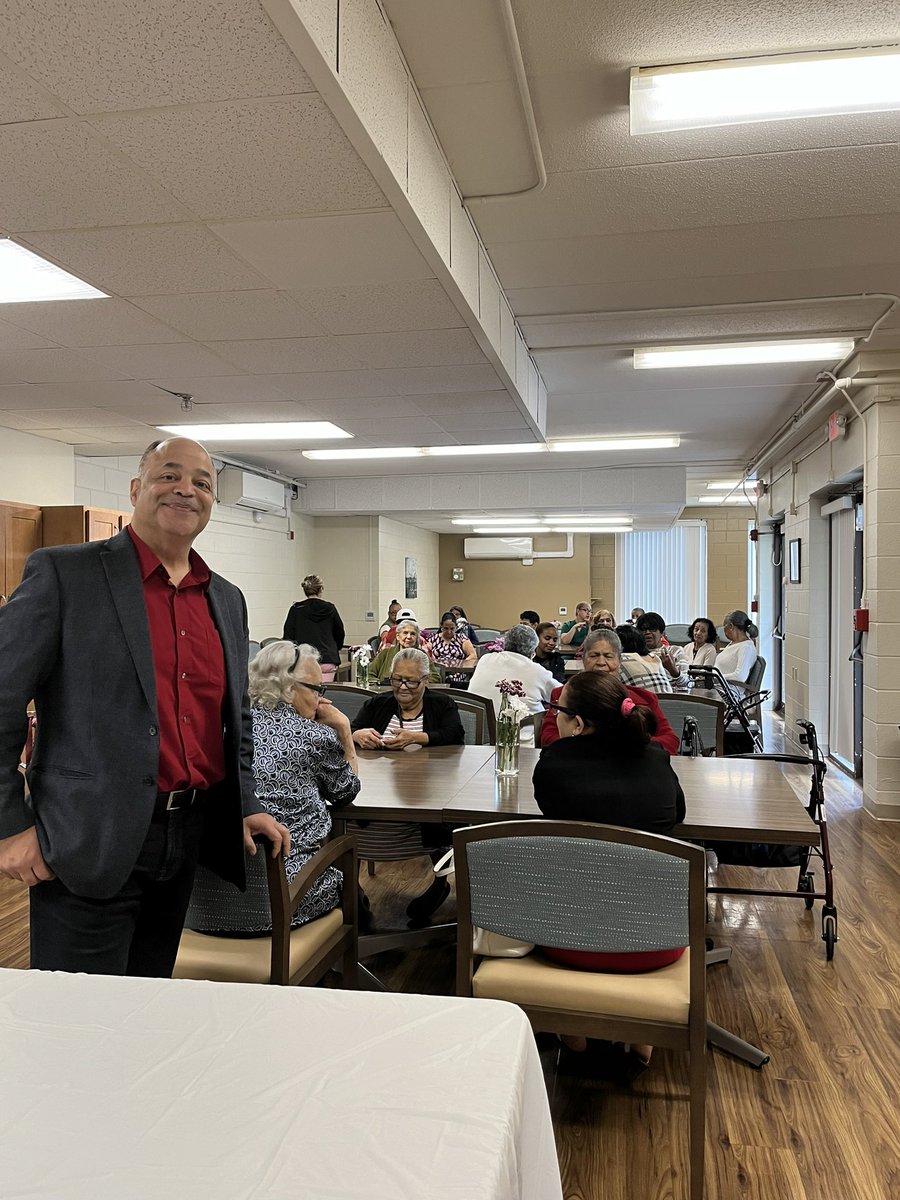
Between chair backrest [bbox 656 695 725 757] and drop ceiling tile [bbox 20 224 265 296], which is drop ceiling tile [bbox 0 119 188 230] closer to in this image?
drop ceiling tile [bbox 20 224 265 296]

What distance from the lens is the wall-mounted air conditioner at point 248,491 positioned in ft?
27.7

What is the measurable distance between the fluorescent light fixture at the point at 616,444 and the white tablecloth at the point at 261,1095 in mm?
7419

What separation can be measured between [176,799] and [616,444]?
7.13 metres

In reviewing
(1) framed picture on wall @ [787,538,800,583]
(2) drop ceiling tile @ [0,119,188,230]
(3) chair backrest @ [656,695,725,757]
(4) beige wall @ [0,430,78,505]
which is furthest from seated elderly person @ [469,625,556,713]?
(1) framed picture on wall @ [787,538,800,583]

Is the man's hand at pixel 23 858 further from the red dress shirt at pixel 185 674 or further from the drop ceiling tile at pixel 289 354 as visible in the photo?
the drop ceiling tile at pixel 289 354

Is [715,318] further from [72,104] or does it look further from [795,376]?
[72,104]

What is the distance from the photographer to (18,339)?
3863mm

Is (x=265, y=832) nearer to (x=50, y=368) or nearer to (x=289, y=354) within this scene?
(x=289, y=354)

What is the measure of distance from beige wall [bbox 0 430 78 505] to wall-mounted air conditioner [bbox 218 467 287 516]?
6.80 ft

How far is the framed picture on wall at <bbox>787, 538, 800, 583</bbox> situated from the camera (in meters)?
8.03

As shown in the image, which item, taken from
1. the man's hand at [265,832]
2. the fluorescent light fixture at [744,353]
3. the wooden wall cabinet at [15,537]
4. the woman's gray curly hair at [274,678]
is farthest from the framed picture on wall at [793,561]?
the man's hand at [265,832]

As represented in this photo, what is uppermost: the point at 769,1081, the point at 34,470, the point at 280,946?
the point at 34,470

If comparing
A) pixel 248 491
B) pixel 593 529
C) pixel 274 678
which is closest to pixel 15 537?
pixel 248 491

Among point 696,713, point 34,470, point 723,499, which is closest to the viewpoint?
point 696,713
